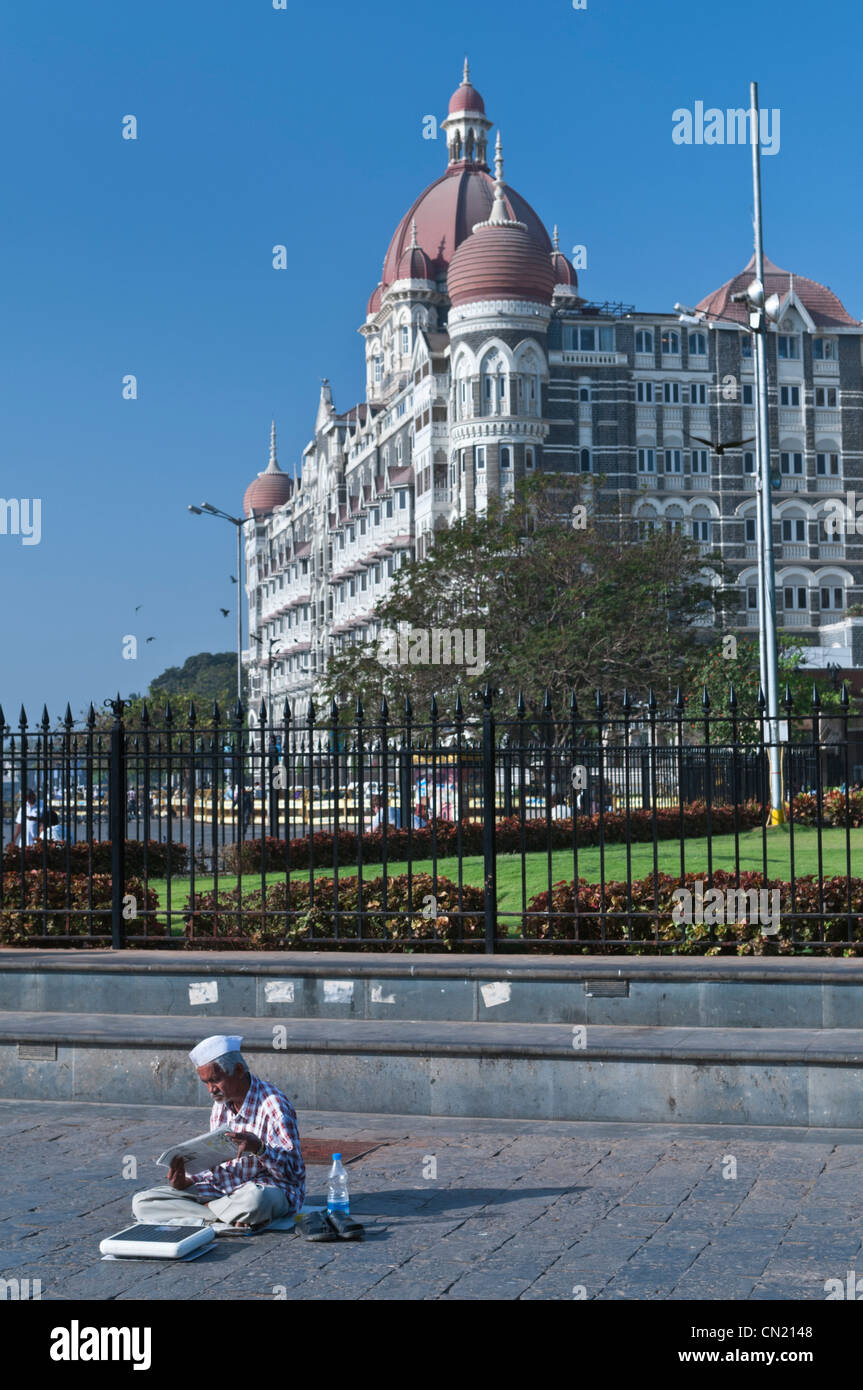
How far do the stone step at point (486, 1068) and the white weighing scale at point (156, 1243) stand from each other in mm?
3010

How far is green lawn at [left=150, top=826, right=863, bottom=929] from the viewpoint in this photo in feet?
53.8

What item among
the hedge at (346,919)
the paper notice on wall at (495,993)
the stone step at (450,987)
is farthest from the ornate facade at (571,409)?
the paper notice on wall at (495,993)

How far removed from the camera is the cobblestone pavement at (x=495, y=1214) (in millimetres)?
5684

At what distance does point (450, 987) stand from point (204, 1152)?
12.2 feet

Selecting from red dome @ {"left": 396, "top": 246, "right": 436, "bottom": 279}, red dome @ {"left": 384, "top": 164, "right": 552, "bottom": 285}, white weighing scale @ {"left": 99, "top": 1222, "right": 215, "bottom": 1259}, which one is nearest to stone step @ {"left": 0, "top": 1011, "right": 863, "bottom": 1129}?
white weighing scale @ {"left": 99, "top": 1222, "right": 215, "bottom": 1259}

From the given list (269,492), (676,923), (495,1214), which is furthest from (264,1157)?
(269,492)

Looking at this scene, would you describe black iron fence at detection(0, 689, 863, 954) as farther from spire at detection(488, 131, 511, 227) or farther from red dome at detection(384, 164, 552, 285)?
red dome at detection(384, 164, 552, 285)

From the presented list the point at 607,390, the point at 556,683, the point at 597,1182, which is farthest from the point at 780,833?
the point at 607,390

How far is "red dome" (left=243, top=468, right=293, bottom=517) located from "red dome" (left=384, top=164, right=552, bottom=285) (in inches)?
1290

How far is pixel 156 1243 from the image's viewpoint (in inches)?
237

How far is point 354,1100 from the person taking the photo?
923 centimetres

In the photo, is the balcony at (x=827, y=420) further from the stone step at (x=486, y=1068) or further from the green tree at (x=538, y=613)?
the stone step at (x=486, y=1068)
